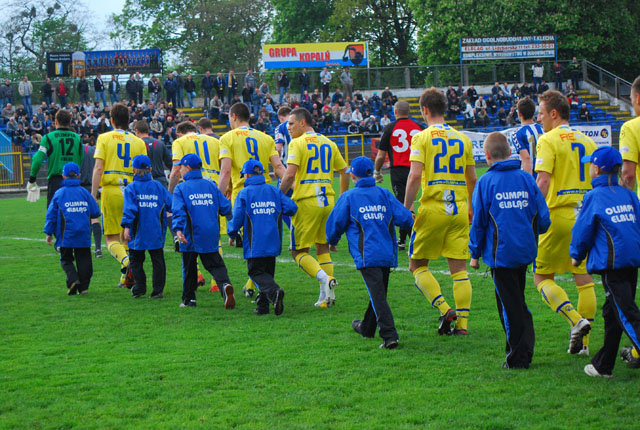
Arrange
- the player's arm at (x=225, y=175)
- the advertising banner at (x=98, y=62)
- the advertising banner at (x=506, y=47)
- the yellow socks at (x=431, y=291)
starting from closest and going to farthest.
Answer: the yellow socks at (x=431, y=291)
the player's arm at (x=225, y=175)
the advertising banner at (x=98, y=62)
the advertising banner at (x=506, y=47)

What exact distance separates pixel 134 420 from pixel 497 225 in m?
3.04

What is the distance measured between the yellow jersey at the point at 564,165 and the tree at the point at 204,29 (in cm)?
5605

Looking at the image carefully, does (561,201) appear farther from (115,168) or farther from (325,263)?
(115,168)

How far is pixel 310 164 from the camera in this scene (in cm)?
874

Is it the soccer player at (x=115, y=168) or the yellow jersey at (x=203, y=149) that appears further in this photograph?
the yellow jersey at (x=203, y=149)

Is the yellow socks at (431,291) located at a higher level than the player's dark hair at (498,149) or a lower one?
lower

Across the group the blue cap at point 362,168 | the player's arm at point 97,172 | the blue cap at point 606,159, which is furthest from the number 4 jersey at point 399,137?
the blue cap at point 606,159

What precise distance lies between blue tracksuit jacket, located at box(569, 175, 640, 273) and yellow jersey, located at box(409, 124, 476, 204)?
1754 mm

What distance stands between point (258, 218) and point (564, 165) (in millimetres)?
3249

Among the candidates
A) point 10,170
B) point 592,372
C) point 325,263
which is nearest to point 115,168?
point 325,263

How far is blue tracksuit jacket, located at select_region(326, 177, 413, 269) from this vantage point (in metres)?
6.94

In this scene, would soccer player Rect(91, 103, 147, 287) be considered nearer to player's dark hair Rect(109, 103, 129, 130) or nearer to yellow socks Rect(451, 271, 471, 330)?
player's dark hair Rect(109, 103, 129, 130)

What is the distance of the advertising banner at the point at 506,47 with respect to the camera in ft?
152

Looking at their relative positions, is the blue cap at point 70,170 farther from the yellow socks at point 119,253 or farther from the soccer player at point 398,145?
the soccer player at point 398,145
